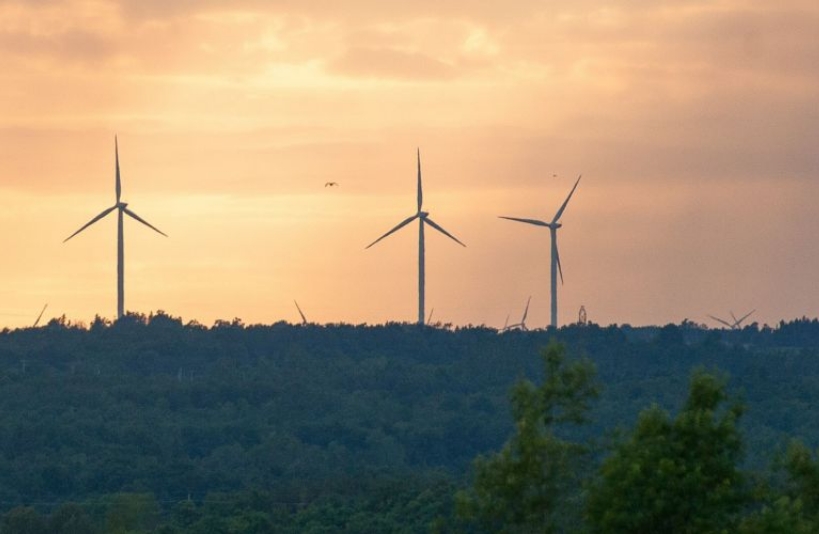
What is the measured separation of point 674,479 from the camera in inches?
1590

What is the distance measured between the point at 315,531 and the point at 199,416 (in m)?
85.8

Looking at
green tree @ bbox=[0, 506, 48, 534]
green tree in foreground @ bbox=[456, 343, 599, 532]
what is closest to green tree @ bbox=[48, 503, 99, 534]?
green tree @ bbox=[0, 506, 48, 534]

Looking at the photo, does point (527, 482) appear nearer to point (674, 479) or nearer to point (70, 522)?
point (674, 479)

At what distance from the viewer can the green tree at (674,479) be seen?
4041cm

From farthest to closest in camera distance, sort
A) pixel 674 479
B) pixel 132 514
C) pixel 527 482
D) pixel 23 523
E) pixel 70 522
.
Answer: pixel 132 514 → pixel 70 522 → pixel 23 523 → pixel 527 482 → pixel 674 479

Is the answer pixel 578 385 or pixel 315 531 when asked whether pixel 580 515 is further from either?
pixel 315 531

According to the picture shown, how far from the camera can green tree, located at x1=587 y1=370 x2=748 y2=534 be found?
133 ft

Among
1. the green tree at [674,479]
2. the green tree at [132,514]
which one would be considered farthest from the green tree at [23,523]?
the green tree at [674,479]

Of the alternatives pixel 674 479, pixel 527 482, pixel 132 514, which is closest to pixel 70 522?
pixel 132 514

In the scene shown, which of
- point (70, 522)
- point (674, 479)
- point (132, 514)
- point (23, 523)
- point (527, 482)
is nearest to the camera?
point (674, 479)

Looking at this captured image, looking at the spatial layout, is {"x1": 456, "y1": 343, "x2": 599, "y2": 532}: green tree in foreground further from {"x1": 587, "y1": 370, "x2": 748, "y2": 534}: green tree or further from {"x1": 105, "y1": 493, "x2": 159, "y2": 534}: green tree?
{"x1": 105, "y1": 493, "x2": 159, "y2": 534}: green tree

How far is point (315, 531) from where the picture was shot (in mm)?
114562

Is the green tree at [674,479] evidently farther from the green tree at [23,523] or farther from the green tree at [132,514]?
the green tree at [23,523]

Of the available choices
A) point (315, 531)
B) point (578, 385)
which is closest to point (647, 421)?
point (578, 385)
